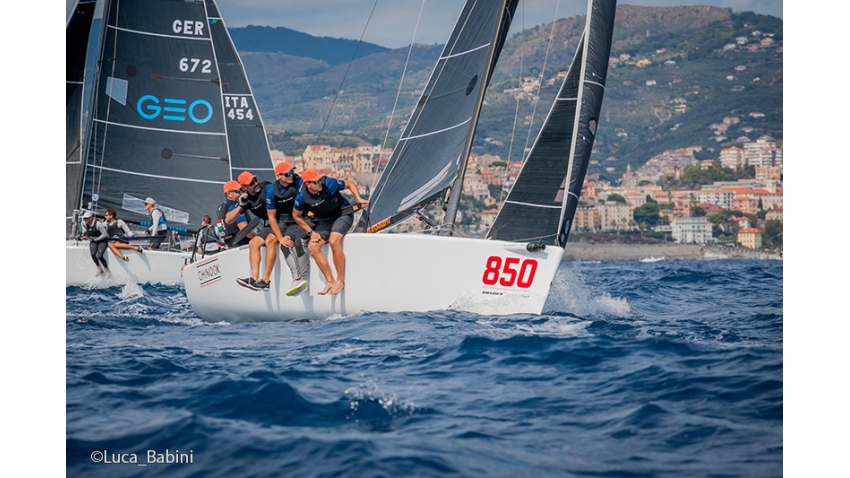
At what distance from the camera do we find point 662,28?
8.35 metres

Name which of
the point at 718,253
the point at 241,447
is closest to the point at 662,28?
the point at 718,253

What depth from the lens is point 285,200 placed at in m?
6.09

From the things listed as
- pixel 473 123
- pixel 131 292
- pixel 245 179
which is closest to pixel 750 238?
pixel 473 123

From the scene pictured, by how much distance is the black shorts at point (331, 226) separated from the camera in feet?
19.4

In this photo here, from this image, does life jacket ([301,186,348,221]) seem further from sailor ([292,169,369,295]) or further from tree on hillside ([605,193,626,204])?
tree on hillside ([605,193,626,204])

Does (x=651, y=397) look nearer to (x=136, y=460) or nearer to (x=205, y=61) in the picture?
(x=136, y=460)

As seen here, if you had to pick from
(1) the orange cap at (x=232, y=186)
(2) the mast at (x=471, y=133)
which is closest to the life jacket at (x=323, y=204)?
(2) the mast at (x=471, y=133)

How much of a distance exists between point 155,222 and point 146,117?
1.51 m

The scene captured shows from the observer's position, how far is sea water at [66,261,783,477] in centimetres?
316

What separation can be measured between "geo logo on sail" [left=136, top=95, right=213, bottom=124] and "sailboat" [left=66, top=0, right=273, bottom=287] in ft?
0.05

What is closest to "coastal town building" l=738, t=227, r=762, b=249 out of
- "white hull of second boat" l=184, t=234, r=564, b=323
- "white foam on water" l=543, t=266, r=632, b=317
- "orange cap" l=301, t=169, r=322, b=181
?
"white foam on water" l=543, t=266, r=632, b=317

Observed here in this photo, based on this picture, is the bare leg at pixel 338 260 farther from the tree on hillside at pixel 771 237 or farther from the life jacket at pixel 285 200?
the tree on hillside at pixel 771 237

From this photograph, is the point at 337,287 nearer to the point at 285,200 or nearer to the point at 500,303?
the point at 285,200
